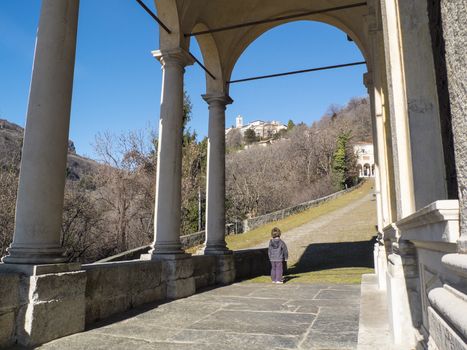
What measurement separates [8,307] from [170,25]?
663cm

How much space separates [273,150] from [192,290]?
50.0 metres

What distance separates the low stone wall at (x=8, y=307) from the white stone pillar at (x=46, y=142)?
1.07 ft

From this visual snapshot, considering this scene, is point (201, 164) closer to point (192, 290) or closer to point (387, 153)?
point (192, 290)

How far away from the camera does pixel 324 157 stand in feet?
187

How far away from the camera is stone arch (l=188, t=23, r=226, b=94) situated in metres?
11.0

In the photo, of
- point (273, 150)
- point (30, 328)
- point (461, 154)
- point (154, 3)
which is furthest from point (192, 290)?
point (273, 150)

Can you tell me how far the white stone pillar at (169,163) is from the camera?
7762mm

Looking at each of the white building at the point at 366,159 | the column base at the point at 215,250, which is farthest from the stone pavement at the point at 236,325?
the white building at the point at 366,159

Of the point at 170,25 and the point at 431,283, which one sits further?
the point at 170,25

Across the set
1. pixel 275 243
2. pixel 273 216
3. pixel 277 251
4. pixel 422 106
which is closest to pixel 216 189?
pixel 275 243

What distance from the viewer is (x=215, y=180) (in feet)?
34.3

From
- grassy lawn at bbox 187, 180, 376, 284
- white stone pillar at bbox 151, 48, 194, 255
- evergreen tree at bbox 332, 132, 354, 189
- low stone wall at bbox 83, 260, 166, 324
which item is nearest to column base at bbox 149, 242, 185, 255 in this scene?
white stone pillar at bbox 151, 48, 194, 255

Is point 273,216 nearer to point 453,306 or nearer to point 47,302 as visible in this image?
A: point 47,302

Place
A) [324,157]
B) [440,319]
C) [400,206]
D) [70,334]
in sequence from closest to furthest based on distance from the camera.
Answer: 1. [440,319]
2. [400,206]
3. [70,334]
4. [324,157]
